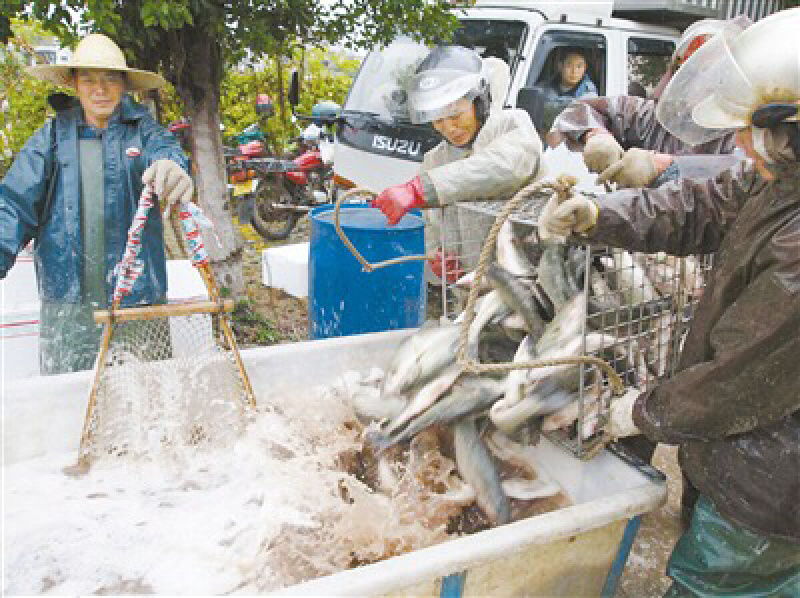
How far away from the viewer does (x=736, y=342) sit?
1.53 m

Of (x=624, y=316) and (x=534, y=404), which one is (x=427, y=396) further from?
(x=624, y=316)

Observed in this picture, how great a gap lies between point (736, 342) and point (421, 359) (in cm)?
106

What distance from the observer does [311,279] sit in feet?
12.4

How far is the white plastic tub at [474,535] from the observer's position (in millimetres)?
1598

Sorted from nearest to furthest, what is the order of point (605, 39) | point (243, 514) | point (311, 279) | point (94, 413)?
point (243, 514)
point (94, 413)
point (311, 279)
point (605, 39)

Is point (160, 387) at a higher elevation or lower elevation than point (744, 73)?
lower

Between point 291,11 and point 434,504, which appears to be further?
point 291,11

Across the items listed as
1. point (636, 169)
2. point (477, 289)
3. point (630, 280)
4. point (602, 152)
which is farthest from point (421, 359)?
point (602, 152)

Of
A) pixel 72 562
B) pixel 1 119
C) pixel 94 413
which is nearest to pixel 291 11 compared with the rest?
pixel 94 413

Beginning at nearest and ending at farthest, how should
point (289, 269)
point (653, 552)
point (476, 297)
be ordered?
point (476, 297) < point (653, 552) < point (289, 269)

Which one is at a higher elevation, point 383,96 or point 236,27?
point 236,27

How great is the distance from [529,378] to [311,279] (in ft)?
6.72

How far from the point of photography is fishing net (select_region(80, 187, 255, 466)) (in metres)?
2.36

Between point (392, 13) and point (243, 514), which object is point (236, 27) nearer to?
point (392, 13)
